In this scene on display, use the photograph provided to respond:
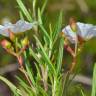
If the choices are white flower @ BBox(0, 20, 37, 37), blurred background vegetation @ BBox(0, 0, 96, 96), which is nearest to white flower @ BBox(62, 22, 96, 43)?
white flower @ BBox(0, 20, 37, 37)

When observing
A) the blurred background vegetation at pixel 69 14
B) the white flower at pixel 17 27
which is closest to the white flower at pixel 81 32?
the white flower at pixel 17 27

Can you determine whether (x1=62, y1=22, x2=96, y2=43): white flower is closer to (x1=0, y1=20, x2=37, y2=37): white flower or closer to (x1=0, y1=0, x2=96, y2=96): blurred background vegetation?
(x1=0, y1=20, x2=37, y2=37): white flower

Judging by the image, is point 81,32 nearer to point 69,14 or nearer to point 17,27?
point 17,27

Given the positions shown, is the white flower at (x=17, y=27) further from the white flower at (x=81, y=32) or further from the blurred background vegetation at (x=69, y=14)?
the blurred background vegetation at (x=69, y=14)

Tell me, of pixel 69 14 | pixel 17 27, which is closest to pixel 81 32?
pixel 17 27

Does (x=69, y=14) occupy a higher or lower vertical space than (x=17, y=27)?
lower

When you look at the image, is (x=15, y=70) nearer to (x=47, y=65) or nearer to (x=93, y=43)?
(x=93, y=43)

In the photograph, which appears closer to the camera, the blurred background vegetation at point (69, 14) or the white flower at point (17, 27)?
the white flower at point (17, 27)

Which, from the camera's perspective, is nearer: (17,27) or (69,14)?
(17,27)

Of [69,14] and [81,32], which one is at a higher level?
[81,32]
